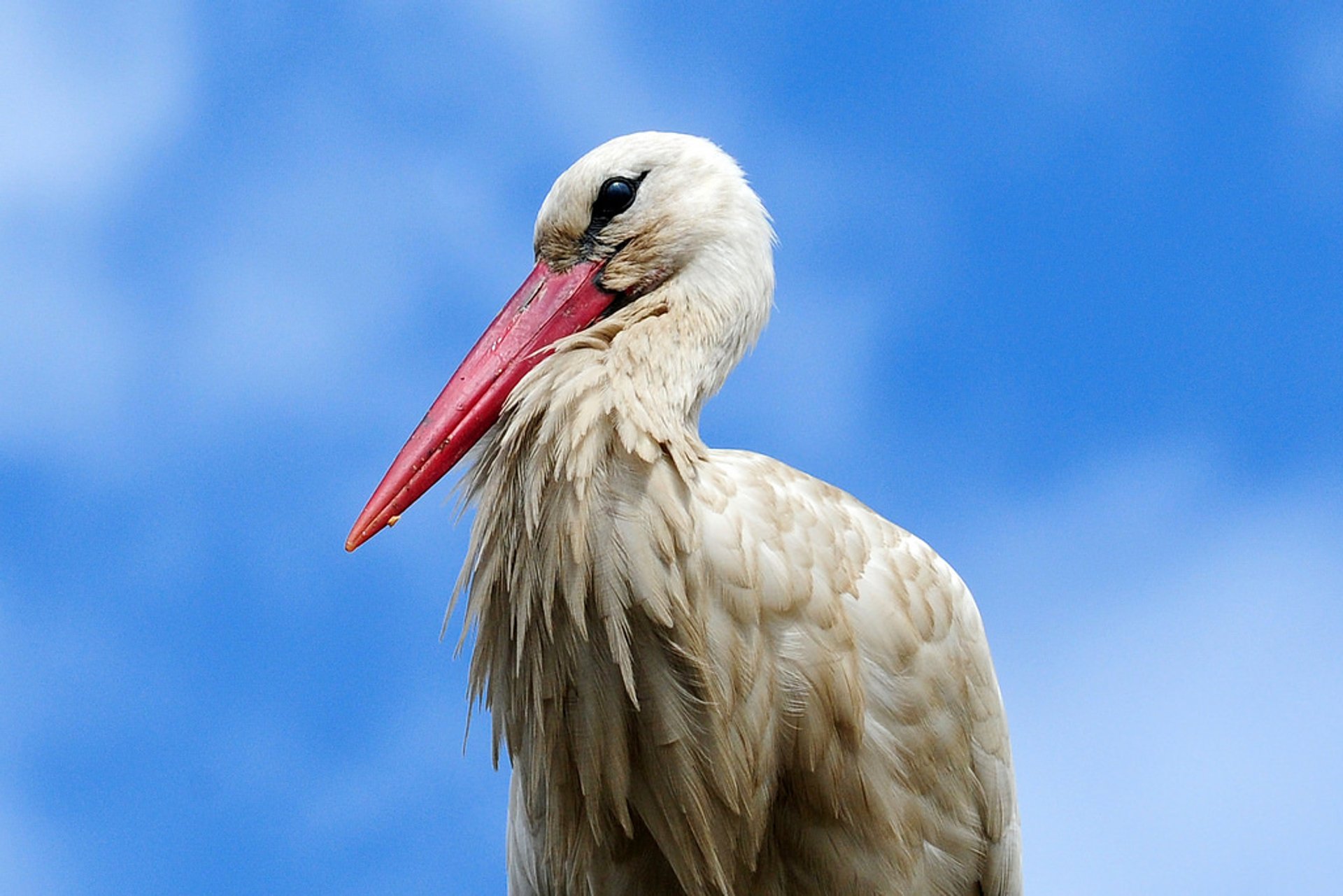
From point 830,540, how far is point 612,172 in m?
0.56

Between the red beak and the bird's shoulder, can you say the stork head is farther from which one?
the bird's shoulder

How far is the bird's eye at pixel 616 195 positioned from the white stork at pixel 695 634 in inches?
4.1

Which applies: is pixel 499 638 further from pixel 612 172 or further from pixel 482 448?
pixel 612 172

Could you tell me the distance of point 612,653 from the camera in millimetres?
1365

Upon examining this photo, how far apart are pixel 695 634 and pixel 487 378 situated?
16.9 inches

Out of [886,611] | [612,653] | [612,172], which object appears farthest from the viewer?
[612,172]

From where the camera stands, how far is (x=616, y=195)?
66.4 inches

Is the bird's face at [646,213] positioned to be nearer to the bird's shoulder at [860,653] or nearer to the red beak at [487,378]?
the red beak at [487,378]

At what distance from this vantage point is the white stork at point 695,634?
138 cm

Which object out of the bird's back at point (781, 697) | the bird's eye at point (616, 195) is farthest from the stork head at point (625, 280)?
the bird's back at point (781, 697)

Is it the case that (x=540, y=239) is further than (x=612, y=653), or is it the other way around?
(x=540, y=239)

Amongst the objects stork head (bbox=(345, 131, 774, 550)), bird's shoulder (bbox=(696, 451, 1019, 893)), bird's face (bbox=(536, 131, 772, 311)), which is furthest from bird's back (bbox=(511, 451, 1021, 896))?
bird's face (bbox=(536, 131, 772, 311))

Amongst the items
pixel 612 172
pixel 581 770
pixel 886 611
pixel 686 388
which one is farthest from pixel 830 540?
pixel 612 172

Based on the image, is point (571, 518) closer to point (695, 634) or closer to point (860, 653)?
point (695, 634)
